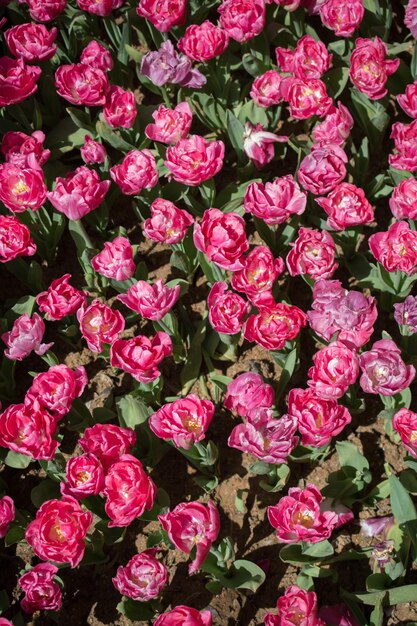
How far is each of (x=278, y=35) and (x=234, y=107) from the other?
42 cm

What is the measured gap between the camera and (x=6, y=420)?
2.24 meters

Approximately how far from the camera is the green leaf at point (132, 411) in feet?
8.19

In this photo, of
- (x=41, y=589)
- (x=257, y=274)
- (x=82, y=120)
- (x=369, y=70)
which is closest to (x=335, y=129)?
(x=369, y=70)

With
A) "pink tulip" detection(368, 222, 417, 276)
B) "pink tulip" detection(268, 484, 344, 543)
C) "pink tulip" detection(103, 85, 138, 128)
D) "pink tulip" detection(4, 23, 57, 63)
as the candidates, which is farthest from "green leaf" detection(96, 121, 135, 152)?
"pink tulip" detection(268, 484, 344, 543)

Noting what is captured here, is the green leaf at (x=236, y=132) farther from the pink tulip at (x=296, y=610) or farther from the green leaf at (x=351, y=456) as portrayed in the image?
the pink tulip at (x=296, y=610)

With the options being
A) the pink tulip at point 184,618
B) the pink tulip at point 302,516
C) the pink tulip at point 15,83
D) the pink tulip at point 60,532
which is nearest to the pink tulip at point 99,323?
the pink tulip at point 60,532

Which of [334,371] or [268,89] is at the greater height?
[268,89]

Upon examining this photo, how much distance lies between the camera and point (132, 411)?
98.7 inches

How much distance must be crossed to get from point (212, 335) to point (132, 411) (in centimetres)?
42

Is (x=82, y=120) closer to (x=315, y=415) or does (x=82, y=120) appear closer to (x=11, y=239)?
(x=11, y=239)

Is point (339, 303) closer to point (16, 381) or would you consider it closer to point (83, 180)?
point (83, 180)

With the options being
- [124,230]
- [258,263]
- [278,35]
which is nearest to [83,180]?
[124,230]

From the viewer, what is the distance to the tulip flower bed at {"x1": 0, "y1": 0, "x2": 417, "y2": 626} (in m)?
2.23

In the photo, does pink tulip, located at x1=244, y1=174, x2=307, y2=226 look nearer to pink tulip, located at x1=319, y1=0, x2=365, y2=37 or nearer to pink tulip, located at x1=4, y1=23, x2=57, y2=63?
pink tulip, located at x1=319, y1=0, x2=365, y2=37
